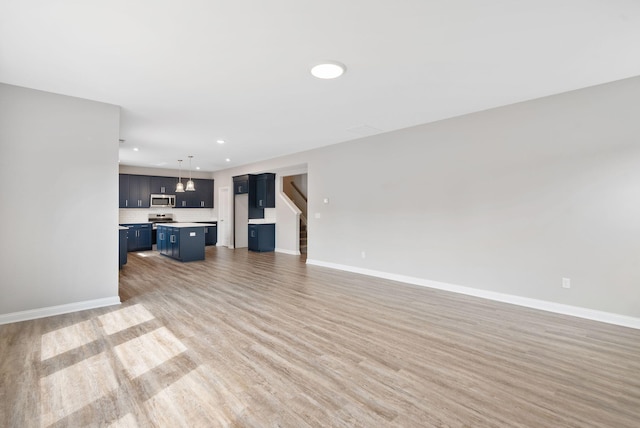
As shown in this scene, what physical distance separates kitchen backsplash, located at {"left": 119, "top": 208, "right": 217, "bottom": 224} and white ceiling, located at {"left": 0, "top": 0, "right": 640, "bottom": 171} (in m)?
6.16

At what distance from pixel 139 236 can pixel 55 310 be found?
584 cm

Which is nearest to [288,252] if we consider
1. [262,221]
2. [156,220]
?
[262,221]

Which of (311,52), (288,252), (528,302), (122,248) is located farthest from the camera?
(288,252)

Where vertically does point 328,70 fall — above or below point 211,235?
above

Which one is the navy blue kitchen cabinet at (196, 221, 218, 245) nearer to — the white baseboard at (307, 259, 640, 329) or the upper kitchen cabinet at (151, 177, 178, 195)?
the upper kitchen cabinet at (151, 177, 178, 195)

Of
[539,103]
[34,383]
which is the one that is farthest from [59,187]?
[539,103]

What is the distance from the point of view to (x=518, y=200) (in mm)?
3934

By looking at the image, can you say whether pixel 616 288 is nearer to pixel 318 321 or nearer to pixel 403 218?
pixel 403 218

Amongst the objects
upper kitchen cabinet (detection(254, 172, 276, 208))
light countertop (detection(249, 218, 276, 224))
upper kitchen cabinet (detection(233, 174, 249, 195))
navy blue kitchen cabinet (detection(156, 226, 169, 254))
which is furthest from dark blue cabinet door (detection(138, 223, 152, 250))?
upper kitchen cabinet (detection(254, 172, 276, 208))

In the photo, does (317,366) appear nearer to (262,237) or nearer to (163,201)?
(262,237)

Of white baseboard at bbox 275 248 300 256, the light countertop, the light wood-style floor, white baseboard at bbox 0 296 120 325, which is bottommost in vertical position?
the light wood-style floor

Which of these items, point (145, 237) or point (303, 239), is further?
point (303, 239)

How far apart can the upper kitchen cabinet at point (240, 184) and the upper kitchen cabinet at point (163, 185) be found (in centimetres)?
217

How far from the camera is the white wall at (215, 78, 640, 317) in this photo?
129 inches
